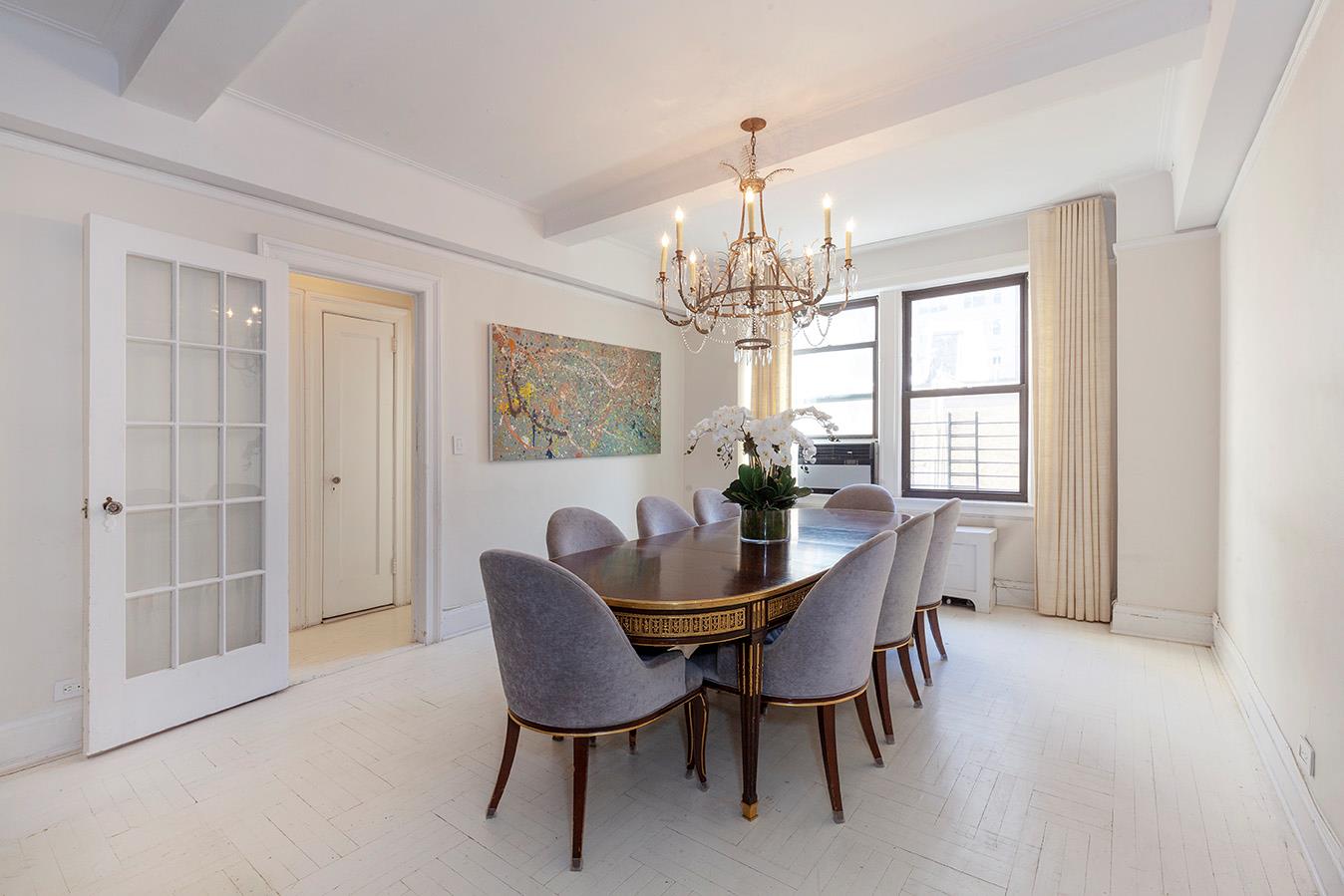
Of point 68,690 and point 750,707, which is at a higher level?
point 750,707

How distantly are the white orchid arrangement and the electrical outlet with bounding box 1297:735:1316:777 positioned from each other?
5.72 ft

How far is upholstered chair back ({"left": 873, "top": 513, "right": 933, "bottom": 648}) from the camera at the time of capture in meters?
2.32

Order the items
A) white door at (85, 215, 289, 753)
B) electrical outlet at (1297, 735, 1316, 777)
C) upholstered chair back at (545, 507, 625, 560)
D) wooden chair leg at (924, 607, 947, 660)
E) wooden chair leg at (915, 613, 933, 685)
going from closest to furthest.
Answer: electrical outlet at (1297, 735, 1316, 777), white door at (85, 215, 289, 753), upholstered chair back at (545, 507, 625, 560), wooden chair leg at (915, 613, 933, 685), wooden chair leg at (924, 607, 947, 660)

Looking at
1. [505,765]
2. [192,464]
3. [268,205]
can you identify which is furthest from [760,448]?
[268,205]

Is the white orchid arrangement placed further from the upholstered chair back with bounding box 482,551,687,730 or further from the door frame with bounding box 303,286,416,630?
the door frame with bounding box 303,286,416,630

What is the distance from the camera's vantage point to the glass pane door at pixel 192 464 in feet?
8.29

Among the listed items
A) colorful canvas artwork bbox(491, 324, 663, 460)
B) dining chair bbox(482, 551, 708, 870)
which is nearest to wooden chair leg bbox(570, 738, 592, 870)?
dining chair bbox(482, 551, 708, 870)

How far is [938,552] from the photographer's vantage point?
282cm

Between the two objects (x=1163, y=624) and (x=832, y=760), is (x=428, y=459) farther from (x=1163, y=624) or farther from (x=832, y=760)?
(x=1163, y=624)

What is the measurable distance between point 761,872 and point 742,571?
864 millimetres

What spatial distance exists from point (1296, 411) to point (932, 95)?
5.60ft

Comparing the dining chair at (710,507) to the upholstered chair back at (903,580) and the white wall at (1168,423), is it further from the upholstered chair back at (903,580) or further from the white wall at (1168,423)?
the white wall at (1168,423)

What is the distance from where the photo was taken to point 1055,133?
3.08 m

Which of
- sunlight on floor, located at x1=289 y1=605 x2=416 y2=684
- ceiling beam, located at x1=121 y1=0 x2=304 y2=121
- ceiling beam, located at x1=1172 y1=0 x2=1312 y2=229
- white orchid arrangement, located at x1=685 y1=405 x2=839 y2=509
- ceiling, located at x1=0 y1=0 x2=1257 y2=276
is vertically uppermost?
ceiling, located at x1=0 y1=0 x2=1257 y2=276
